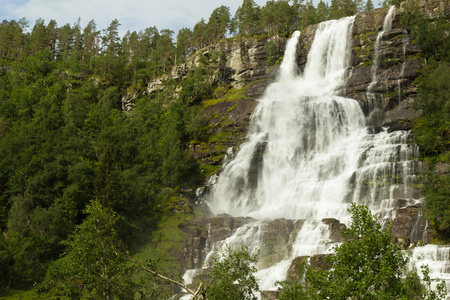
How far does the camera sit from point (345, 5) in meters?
97.2

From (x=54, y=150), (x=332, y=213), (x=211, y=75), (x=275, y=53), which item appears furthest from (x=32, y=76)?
(x=332, y=213)

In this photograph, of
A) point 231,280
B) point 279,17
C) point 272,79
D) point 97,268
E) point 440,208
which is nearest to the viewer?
point 231,280

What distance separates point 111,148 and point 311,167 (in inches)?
1163

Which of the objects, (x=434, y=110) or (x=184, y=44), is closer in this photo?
(x=434, y=110)

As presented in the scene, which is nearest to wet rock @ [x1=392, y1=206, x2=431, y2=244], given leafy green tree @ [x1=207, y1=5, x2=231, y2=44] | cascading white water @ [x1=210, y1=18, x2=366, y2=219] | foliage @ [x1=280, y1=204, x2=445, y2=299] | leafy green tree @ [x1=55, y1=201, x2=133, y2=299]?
cascading white water @ [x1=210, y1=18, x2=366, y2=219]

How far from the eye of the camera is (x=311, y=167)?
2158 inches

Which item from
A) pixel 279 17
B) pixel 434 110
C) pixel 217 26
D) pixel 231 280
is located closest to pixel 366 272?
pixel 231 280

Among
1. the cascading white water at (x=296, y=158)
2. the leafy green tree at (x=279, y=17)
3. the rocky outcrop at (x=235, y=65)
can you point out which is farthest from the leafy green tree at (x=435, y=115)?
the leafy green tree at (x=279, y=17)

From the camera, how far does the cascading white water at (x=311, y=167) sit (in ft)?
141

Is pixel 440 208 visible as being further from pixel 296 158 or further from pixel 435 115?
pixel 296 158

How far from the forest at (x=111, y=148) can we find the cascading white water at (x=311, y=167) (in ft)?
14.0

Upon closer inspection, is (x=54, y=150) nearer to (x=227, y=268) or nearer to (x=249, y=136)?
(x=249, y=136)

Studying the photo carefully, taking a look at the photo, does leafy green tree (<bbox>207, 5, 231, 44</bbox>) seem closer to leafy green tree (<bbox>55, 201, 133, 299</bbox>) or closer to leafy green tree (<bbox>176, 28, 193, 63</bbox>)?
leafy green tree (<bbox>176, 28, 193, 63</bbox>)

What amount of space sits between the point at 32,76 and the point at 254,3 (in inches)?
2230
